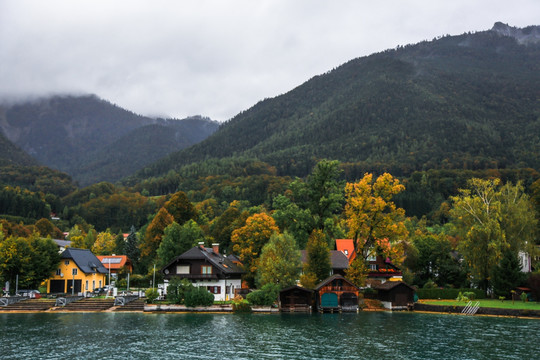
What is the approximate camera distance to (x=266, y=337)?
45125 mm

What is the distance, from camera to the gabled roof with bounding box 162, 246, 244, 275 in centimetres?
7594

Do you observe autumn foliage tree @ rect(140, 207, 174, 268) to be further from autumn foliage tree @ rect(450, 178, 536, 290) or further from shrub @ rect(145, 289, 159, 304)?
autumn foliage tree @ rect(450, 178, 536, 290)

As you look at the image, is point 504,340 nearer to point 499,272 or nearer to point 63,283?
point 499,272

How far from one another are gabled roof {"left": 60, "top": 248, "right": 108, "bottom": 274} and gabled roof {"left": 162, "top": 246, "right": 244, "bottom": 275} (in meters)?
17.5

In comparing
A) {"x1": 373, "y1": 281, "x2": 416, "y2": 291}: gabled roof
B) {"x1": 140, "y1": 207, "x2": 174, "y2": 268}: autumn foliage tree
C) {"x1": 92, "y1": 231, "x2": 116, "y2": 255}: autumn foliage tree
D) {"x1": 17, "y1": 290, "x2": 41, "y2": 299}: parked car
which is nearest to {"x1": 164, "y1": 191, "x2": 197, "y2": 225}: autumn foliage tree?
{"x1": 140, "y1": 207, "x2": 174, "y2": 268}: autumn foliage tree

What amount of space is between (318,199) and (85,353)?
49473 mm

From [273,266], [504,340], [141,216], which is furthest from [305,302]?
[141,216]

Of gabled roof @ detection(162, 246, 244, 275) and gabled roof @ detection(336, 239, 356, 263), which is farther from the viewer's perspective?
gabled roof @ detection(336, 239, 356, 263)

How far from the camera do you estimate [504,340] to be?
1708 inches

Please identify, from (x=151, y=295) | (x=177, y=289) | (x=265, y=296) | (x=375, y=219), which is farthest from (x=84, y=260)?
(x=375, y=219)

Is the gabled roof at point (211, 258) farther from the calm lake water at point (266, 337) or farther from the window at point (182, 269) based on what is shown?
the calm lake water at point (266, 337)

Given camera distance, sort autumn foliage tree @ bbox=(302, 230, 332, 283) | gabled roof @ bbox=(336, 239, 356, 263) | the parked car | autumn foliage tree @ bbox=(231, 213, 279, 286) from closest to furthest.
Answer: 1. autumn foliage tree @ bbox=(302, 230, 332, 283)
2. the parked car
3. autumn foliage tree @ bbox=(231, 213, 279, 286)
4. gabled roof @ bbox=(336, 239, 356, 263)

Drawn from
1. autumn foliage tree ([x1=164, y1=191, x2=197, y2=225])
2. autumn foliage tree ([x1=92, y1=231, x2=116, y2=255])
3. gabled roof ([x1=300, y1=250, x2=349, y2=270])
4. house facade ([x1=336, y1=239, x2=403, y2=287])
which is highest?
autumn foliage tree ([x1=164, y1=191, x2=197, y2=225])

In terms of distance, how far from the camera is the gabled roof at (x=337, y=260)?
80562 millimetres
